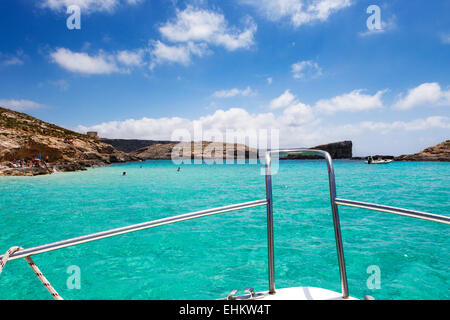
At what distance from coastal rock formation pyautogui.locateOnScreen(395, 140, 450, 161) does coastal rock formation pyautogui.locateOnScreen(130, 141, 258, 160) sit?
7180 centimetres

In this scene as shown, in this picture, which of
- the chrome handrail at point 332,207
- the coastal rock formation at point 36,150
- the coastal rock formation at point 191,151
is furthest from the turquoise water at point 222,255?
the coastal rock formation at point 191,151

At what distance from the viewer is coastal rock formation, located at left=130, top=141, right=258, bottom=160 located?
12000cm

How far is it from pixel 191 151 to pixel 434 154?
99.5m

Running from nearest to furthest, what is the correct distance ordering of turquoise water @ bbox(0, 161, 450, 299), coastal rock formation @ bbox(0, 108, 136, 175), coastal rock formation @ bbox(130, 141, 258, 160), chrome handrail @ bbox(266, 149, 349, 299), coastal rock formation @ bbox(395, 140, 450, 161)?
chrome handrail @ bbox(266, 149, 349, 299) < turquoise water @ bbox(0, 161, 450, 299) < coastal rock formation @ bbox(0, 108, 136, 175) < coastal rock formation @ bbox(395, 140, 450, 161) < coastal rock formation @ bbox(130, 141, 258, 160)

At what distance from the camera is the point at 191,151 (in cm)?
12669

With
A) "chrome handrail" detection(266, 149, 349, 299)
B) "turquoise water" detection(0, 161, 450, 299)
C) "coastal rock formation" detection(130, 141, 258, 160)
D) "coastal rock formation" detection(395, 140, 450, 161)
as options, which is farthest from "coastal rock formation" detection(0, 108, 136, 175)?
"coastal rock formation" detection(395, 140, 450, 161)

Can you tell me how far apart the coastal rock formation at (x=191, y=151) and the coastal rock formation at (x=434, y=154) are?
71.8m

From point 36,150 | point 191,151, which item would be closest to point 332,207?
point 36,150

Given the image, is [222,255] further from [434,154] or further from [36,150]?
[434,154]

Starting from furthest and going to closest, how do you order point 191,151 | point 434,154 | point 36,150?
1. point 191,151
2. point 434,154
3. point 36,150

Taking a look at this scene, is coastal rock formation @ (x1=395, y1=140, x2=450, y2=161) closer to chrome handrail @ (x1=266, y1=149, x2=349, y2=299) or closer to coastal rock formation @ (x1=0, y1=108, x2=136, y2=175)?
chrome handrail @ (x1=266, y1=149, x2=349, y2=299)

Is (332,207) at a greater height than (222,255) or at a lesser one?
greater

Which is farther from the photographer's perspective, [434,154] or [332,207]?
[434,154]
